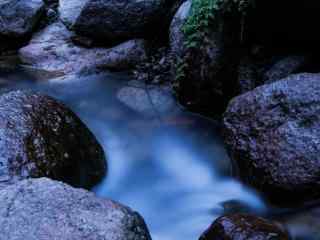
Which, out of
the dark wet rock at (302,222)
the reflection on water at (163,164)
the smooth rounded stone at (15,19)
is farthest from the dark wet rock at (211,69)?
the smooth rounded stone at (15,19)

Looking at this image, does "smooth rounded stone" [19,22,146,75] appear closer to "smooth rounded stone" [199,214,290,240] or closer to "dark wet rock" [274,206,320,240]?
"dark wet rock" [274,206,320,240]

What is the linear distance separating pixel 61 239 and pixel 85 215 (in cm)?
24

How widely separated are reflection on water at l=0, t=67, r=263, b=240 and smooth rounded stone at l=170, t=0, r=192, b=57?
0.77m

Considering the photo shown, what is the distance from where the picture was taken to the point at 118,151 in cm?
524

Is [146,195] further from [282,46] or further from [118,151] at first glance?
[282,46]

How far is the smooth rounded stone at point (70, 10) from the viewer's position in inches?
304

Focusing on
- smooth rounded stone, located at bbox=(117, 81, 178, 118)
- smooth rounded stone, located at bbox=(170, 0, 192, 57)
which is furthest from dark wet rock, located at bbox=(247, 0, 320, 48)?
smooth rounded stone, located at bbox=(117, 81, 178, 118)

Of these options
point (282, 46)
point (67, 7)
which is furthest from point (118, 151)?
point (67, 7)

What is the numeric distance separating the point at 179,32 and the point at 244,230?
3035 millimetres

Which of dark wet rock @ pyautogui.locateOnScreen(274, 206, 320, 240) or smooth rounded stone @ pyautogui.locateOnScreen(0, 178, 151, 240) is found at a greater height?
smooth rounded stone @ pyautogui.locateOnScreen(0, 178, 151, 240)

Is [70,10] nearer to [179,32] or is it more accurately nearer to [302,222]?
[179,32]

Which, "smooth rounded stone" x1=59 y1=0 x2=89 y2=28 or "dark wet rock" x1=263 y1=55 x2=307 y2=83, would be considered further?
"smooth rounded stone" x1=59 y1=0 x2=89 y2=28

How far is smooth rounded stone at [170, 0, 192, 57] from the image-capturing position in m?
5.51

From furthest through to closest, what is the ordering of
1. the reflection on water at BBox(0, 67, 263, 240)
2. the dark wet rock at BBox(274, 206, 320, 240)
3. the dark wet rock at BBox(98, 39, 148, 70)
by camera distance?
the dark wet rock at BBox(98, 39, 148, 70)
the reflection on water at BBox(0, 67, 263, 240)
the dark wet rock at BBox(274, 206, 320, 240)
